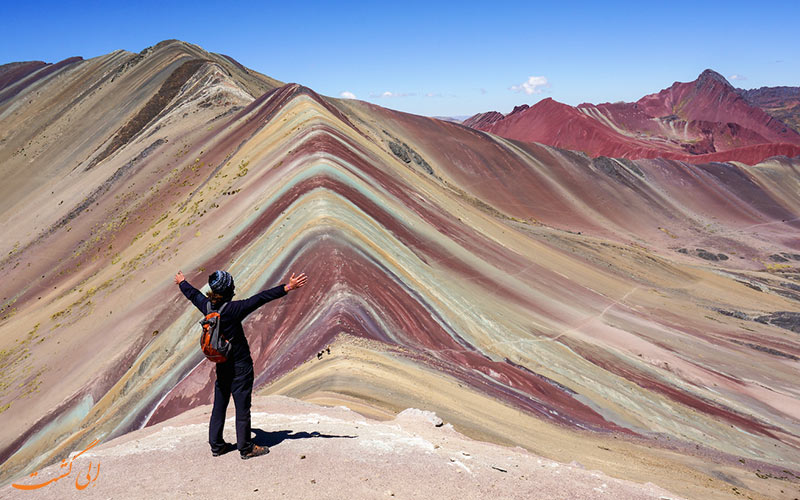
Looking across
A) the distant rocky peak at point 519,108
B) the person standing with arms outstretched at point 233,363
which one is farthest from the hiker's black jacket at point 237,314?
the distant rocky peak at point 519,108

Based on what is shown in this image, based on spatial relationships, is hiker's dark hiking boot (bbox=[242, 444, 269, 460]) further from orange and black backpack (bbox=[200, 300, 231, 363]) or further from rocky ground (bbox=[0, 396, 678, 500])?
orange and black backpack (bbox=[200, 300, 231, 363])

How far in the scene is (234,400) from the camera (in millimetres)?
5148

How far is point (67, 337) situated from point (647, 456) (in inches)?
691

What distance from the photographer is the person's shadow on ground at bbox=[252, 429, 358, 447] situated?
555 centimetres

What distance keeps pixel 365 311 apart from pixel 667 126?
11563 centimetres

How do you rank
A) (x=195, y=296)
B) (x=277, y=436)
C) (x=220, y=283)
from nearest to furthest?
(x=220, y=283)
(x=195, y=296)
(x=277, y=436)

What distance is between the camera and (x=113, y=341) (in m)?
15.2

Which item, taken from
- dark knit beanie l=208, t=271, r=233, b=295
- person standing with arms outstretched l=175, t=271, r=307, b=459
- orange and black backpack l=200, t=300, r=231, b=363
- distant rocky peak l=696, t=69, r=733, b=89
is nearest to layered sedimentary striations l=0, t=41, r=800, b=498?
person standing with arms outstretched l=175, t=271, r=307, b=459

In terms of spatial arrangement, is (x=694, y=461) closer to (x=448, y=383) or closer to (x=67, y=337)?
(x=448, y=383)

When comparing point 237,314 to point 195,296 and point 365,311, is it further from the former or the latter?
point 365,311

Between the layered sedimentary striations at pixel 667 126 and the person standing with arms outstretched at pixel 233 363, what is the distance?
85.7m

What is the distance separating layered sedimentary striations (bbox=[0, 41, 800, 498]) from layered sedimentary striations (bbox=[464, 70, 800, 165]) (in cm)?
4571

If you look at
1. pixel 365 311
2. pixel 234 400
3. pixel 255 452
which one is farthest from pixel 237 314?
pixel 365 311

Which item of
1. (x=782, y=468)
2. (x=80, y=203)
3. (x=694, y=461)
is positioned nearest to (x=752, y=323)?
(x=782, y=468)
